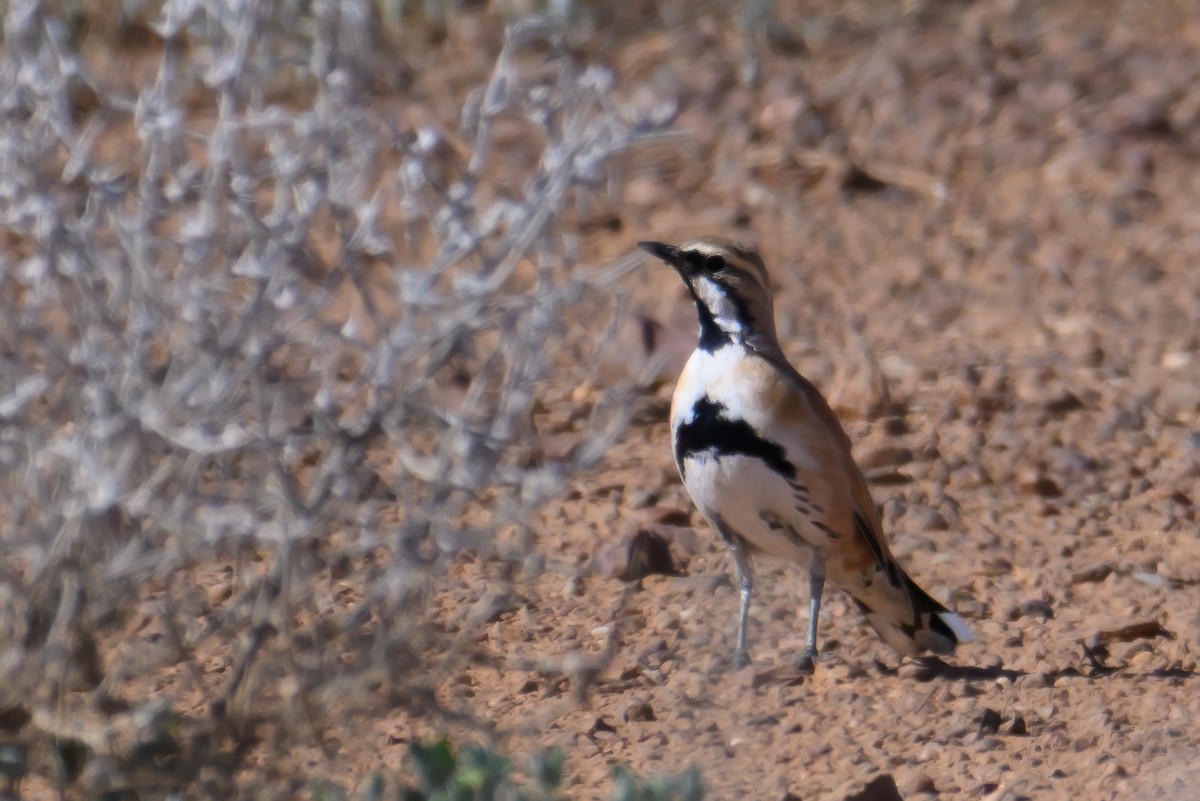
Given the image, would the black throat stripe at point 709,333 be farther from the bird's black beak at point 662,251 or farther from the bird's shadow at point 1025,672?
the bird's shadow at point 1025,672

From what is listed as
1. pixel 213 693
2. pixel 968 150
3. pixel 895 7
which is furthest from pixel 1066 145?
pixel 213 693

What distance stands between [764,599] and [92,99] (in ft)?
14.7

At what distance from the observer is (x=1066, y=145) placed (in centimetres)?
841

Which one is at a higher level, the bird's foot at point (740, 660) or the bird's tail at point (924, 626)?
the bird's tail at point (924, 626)

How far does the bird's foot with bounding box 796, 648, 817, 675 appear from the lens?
5133 mm

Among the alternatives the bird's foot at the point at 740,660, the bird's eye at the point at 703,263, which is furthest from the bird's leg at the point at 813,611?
the bird's eye at the point at 703,263

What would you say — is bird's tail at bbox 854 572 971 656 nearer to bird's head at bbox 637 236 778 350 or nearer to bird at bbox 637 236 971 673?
bird at bbox 637 236 971 673

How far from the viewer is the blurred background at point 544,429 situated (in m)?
4.06

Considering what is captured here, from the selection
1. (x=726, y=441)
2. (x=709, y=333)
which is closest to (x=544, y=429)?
(x=709, y=333)

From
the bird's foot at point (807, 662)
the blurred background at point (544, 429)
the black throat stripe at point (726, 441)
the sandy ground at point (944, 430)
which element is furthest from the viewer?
the bird's foot at point (807, 662)

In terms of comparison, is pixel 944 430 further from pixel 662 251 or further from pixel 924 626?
pixel 662 251

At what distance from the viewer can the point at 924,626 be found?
16.9ft

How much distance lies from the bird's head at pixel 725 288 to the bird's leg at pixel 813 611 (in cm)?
64

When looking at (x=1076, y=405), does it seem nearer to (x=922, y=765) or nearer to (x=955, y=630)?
(x=955, y=630)
